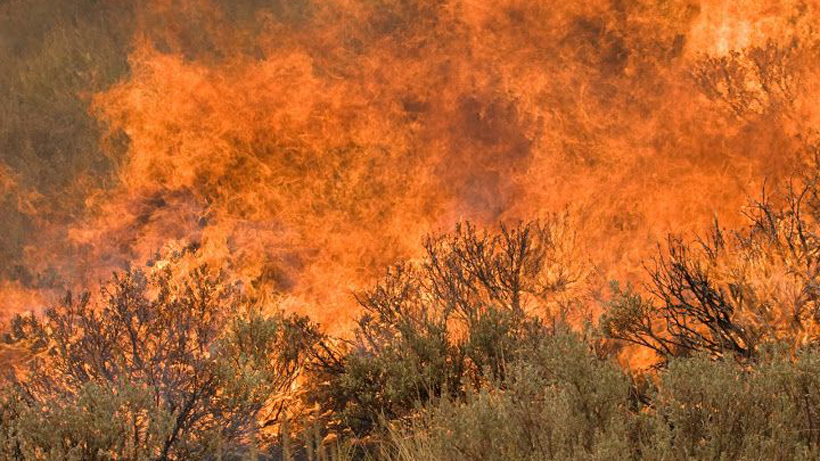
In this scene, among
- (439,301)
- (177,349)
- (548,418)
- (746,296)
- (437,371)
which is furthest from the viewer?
(439,301)

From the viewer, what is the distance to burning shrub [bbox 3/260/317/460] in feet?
24.9

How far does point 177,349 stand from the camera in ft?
29.6

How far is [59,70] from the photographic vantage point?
1066 centimetres

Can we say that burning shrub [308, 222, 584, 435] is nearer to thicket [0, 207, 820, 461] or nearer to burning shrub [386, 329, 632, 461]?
thicket [0, 207, 820, 461]

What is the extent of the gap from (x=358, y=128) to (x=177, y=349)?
3.02m

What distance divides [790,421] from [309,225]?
667 cm

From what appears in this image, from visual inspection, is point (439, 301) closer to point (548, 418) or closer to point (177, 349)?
point (177, 349)

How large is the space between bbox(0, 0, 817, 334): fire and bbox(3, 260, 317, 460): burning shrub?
0.37 meters

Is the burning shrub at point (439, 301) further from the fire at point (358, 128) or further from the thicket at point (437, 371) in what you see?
the fire at point (358, 128)

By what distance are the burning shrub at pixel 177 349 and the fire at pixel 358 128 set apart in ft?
1.20

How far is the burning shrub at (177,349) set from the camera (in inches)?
299

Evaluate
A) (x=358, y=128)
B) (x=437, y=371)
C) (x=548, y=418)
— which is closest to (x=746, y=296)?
(x=437, y=371)

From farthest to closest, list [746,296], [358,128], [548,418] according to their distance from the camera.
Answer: [358,128] → [746,296] → [548,418]

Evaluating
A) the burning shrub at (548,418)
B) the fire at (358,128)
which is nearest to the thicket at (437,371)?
the burning shrub at (548,418)
